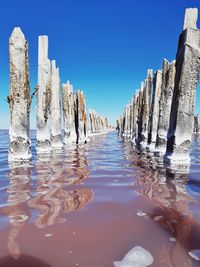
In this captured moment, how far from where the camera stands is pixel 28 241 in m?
2.17

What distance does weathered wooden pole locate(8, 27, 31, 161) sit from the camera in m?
6.95

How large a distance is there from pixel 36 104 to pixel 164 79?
4.45 m

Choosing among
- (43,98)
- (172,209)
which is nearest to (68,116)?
(43,98)

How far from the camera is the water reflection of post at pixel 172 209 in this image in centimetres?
195

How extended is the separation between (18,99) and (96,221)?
16.7 feet

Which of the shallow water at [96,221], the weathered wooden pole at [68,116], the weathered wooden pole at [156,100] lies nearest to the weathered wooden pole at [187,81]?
the shallow water at [96,221]

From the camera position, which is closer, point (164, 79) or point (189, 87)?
point (189, 87)

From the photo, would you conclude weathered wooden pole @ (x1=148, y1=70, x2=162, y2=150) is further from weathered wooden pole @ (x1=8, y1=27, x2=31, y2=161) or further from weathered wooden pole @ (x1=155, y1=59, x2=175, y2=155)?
weathered wooden pole @ (x1=8, y1=27, x2=31, y2=161)

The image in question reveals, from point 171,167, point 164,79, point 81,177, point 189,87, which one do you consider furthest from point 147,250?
point 164,79

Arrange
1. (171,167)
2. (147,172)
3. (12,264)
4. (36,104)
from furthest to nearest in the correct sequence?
(36,104), (171,167), (147,172), (12,264)

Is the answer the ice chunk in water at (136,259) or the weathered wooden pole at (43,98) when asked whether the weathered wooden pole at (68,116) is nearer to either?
the weathered wooden pole at (43,98)

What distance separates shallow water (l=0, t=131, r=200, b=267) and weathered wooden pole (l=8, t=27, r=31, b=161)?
2.59 metres

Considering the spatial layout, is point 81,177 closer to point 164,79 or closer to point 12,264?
point 12,264

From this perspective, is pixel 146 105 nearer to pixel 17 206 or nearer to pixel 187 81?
pixel 187 81
